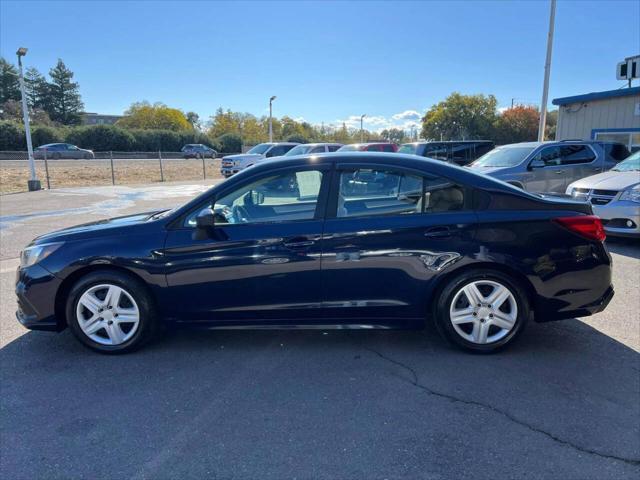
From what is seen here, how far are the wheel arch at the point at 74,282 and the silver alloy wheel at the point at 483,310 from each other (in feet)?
7.93

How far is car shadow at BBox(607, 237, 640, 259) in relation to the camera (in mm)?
7234

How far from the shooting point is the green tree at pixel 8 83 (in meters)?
71.0

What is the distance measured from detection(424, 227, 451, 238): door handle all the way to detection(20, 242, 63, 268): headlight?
2.92 meters

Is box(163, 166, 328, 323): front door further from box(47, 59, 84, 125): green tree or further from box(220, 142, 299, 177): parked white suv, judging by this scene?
box(47, 59, 84, 125): green tree

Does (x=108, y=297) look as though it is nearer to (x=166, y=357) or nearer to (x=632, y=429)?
(x=166, y=357)

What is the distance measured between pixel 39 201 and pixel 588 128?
18914 mm

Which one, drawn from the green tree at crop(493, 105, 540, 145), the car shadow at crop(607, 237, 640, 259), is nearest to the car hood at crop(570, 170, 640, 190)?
the car shadow at crop(607, 237, 640, 259)

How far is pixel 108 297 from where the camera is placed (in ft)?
12.2

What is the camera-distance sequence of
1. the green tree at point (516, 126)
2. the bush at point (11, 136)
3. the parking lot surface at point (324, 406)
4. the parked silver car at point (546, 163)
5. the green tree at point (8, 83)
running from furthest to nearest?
the green tree at point (8, 83) → the green tree at point (516, 126) → the bush at point (11, 136) → the parked silver car at point (546, 163) → the parking lot surface at point (324, 406)

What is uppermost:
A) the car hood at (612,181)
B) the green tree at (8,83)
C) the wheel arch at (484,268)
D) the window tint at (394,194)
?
the green tree at (8,83)

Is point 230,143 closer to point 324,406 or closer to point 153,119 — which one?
point 153,119

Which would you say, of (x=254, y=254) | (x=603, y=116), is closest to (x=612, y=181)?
(x=254, y=254)

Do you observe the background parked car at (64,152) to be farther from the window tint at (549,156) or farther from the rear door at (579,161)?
the rear door at (579,161)

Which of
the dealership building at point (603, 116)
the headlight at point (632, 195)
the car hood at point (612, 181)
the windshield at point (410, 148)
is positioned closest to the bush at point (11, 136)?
the windshield at point (410, 148)
